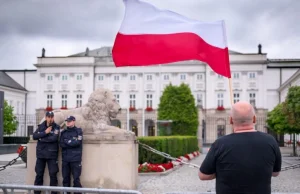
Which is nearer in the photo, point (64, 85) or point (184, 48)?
point (184, 48)

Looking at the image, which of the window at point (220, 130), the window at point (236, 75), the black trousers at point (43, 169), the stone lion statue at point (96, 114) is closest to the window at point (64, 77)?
the window at point (220, 130)

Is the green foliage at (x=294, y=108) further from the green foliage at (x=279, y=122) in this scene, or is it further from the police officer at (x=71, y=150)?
the police officer at (x=71, y=150)

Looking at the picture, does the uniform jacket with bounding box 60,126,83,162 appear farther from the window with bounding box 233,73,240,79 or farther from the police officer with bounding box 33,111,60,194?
the window with bounding box 233,73,240,79

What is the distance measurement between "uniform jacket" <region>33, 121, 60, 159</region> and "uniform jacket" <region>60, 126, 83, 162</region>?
168 mm

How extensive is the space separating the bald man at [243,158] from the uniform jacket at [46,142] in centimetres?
574

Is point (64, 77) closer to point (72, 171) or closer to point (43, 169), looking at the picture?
point (43, 169)

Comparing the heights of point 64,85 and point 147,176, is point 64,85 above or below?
above

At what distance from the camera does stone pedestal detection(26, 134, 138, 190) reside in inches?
388

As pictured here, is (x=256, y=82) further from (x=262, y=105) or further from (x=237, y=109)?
(x=237, y=109)

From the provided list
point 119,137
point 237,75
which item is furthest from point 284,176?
point 237,75

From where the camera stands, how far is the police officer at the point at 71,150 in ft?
30.3

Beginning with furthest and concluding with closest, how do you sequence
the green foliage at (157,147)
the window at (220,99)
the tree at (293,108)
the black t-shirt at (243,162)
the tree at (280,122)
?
the window at (220,99) → the tree at (280,122) → the tree at (293,108) → the green foliage at (157,147) → the black t-shirt at (243,162)

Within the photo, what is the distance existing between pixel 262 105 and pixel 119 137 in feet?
201

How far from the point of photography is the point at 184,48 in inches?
345
